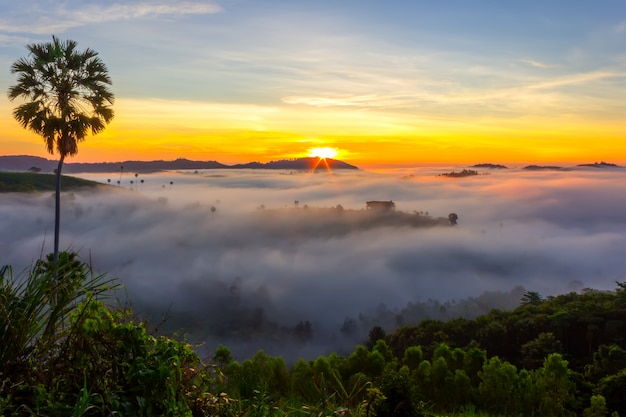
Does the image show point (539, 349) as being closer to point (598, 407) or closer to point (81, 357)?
point (598, 407)

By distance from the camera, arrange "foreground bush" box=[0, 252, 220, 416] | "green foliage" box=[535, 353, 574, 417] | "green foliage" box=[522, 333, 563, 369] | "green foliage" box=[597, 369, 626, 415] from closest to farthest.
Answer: "foreground bush" box=[0, 252, 220, 416]
"green foliage" box=[535, 353, 574, 417]
"green foliage" box=[597, 369, 626, 415]
"green foliage" box=[522, 333, 563, 369]

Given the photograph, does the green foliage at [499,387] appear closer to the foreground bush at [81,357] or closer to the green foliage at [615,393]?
the green foliage at [615,393]

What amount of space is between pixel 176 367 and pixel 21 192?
214020mm

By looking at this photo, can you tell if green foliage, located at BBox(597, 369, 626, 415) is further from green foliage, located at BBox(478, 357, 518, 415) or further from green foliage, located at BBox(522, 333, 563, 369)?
green foliage, located at BBox(522, 333, 563, 369)

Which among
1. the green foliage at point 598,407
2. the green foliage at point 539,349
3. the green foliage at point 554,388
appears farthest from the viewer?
the green foliage at point 539,349

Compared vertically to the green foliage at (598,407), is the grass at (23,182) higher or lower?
higher

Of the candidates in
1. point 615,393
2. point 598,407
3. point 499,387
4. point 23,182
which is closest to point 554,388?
point 598,407

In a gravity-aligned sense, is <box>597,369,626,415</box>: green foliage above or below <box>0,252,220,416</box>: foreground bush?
below

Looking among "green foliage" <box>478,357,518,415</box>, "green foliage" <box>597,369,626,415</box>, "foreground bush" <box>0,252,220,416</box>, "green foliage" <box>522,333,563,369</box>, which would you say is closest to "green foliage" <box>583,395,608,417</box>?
"green foliage" <box>478,357,518,415</box>

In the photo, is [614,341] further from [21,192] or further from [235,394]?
[21,192]

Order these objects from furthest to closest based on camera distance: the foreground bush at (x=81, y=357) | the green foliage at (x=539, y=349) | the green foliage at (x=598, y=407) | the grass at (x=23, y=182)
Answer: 1. the grass at (x=23, y=182)
2. the green foliage at (x=539, y=349)
3. the green foliage at (x=598, y=407)
4. the foreground bush at (x=81, y=357)

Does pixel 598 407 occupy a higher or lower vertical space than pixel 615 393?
higher

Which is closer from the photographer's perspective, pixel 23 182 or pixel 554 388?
pixel 554 388

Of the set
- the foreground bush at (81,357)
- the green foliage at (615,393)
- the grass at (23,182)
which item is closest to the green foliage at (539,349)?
the green foliage at (615,393)
